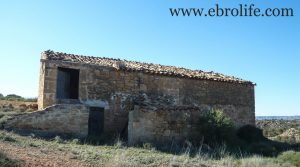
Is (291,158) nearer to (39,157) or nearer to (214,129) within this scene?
(214,129)

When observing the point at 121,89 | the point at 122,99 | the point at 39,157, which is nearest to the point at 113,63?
the point at 121,89

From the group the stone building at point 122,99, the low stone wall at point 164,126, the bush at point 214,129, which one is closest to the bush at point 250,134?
the stone building at point 122,99

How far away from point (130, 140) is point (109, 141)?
2.78 feet

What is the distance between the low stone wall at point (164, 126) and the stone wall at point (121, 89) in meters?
1.58

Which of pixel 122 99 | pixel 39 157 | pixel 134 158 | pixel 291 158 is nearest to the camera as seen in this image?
pixel 39 157

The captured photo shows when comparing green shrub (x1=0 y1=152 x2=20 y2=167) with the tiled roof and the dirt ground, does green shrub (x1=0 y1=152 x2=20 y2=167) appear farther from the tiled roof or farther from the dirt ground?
the tiled roof

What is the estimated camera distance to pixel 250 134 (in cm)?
1938

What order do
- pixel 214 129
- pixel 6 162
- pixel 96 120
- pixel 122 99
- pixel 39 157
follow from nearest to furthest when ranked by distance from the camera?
pixel 6 162, pixel 39 157, pixel 214 129, pixel 96 120, pixel 122 99

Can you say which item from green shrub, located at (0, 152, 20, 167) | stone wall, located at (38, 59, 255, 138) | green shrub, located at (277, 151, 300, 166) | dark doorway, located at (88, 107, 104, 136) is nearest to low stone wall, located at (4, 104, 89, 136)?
stone wall, located at (38, 59, 255, 138)

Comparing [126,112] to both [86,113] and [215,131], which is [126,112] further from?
[215,131]

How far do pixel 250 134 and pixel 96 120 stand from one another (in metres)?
8.17

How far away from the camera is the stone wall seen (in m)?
15.9

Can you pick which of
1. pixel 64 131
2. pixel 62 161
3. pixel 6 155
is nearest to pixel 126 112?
pixel 64 131

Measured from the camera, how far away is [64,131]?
48.8 ft
